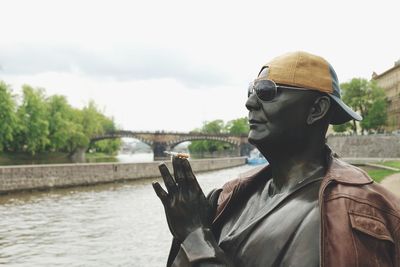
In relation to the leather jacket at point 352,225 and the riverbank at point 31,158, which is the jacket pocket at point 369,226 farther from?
the riverbank at point 31,158

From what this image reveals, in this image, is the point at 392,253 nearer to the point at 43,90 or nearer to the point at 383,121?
the point at 43,90

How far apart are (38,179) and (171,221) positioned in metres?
31.5

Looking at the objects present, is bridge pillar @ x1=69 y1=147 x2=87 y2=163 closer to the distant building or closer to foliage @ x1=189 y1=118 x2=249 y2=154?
the distant building

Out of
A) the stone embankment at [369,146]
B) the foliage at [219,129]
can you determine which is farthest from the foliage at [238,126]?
the stone embankment at [369,146]

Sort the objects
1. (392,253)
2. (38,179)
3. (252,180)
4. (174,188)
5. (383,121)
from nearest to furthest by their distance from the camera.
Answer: (392,253) → (174,188) → (252,180) → (38,179) → (383,121)

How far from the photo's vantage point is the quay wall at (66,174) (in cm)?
3015

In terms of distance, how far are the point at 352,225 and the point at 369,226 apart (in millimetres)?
64

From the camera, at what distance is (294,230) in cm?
195

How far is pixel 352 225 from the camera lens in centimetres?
174

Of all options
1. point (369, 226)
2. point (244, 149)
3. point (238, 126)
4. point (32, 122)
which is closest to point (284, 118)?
point (369, 226)

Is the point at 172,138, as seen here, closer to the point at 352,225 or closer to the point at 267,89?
the point at 267,89

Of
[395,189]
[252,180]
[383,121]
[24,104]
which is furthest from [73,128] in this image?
[252,180]

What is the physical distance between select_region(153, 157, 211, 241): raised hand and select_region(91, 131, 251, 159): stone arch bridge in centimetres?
9933

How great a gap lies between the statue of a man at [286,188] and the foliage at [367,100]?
7209 centimetres
